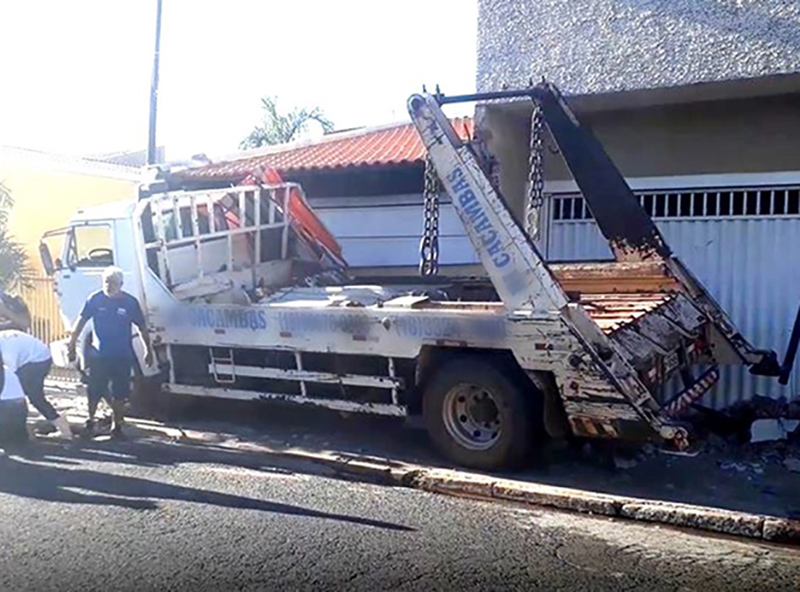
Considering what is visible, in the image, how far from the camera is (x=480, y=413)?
871 centimetres

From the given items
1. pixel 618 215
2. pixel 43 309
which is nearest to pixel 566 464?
pixel 618 215

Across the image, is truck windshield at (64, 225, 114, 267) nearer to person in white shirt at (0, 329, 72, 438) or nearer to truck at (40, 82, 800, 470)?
truck at (40, 82, 800, 470)

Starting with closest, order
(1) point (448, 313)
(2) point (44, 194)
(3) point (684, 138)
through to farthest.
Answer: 1. (1) point (448, 313)
2. (3) point (684, 138)
3. (2) point (44, 194)

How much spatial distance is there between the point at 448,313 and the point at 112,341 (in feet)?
11.5

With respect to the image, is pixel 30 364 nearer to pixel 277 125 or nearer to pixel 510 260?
pixel 510 260

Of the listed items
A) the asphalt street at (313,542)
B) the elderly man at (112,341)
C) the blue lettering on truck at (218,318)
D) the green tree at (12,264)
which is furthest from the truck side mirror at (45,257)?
the green tree at (12,264)

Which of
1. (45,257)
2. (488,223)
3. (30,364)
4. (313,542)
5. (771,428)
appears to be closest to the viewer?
(313,542)

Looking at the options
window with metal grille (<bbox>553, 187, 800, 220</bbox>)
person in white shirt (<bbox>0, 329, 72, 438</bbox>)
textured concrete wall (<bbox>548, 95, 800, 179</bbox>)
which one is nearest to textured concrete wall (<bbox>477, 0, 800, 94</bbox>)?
textured concrete wall (<bbox>548, 95, 800, 179</bbox>)

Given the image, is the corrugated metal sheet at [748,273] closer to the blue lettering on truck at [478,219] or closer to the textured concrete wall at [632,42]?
the textured concrete wall at [632,42]

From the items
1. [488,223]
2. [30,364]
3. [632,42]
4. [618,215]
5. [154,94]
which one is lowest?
[30,364]

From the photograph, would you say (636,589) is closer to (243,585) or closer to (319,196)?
(243,585)

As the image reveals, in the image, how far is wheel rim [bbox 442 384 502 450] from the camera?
8.57 metres

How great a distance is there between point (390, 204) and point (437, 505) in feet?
20.7

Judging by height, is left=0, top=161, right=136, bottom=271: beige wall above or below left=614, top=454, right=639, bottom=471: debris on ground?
above
